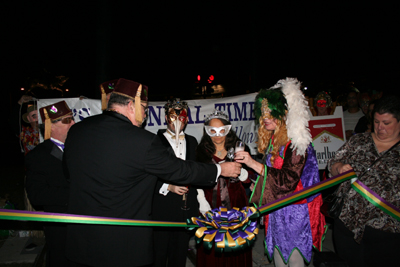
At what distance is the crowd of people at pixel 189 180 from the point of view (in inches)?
86.4

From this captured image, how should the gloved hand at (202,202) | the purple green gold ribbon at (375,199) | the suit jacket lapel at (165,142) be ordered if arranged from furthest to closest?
the suit jacket lapel at (165,142), the gloved hand at (202,202), the purple green gold ribbon at (375,199)

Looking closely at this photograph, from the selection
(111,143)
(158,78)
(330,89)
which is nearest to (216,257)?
(111,143)

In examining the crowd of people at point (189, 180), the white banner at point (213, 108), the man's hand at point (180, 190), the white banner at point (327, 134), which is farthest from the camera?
the white banner at point (213, 108)

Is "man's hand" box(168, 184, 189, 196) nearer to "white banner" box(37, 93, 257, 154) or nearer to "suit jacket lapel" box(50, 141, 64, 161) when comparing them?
"suit jacket lapel" box(50, 141, 64, 161)

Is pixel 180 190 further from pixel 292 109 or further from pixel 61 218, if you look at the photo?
pixel 292 109

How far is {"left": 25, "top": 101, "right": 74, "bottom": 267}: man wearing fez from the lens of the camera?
277 cm

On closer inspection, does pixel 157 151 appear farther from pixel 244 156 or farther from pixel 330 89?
pixel 330 89

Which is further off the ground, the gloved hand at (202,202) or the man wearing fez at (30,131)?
the man wearing fez at (30,131)

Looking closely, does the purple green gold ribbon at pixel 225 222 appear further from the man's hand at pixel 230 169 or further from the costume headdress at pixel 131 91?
the costume headdress at pixel 131 91

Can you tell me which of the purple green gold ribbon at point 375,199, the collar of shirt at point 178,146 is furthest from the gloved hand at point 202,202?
the purple green gold ribbon at point 375,199

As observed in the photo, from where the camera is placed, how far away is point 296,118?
2.88m

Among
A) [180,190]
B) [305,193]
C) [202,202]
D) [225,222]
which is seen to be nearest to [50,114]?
[180,190]

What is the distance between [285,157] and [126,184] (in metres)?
1.70

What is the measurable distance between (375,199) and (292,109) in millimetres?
1199
